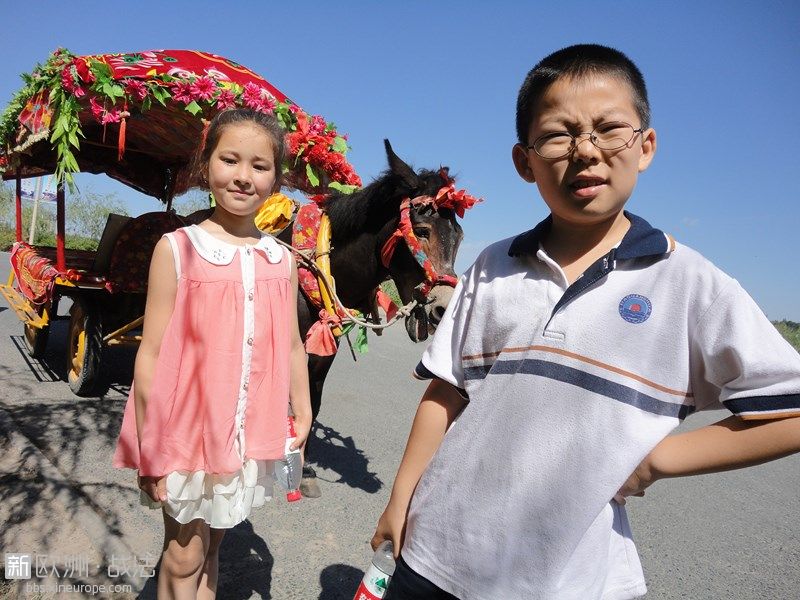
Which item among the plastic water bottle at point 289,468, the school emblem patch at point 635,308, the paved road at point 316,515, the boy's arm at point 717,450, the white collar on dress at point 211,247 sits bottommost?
the paved road at point 316,515

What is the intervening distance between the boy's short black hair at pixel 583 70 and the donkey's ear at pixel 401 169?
6.98 ft

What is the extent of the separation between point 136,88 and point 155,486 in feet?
9.19

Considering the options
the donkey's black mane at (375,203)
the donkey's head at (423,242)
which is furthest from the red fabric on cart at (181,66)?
the donkey's head at (423,242)

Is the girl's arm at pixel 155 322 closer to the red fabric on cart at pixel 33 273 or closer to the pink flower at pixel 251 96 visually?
the pink flower at pixel 251 96

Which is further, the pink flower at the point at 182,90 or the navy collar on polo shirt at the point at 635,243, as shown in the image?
the pink flower at the point at 182,90

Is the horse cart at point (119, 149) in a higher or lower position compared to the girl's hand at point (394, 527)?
higher

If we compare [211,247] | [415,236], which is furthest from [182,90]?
[211,247]

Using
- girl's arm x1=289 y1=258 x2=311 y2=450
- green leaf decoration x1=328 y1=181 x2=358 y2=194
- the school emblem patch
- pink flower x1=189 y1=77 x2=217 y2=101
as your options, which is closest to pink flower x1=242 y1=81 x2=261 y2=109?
pink flower x1=189 y1=77 x2=217 y2=101

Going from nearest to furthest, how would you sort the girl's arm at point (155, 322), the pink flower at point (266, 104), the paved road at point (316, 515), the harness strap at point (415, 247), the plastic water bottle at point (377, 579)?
the plastic water bottle at point (377, 579) → the girl's arm at point (155, 322) → the paved road at point (316, 515) → the harness strap at point (415, 247) → the pink flower at point (266, 104)

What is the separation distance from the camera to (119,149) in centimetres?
336

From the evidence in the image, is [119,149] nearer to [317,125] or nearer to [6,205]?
[317,125]

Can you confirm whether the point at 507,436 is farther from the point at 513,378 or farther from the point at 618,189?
the point at 618,189

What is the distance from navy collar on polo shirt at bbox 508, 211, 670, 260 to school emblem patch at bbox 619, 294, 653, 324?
0.27 ft

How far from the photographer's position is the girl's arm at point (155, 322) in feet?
4.73
